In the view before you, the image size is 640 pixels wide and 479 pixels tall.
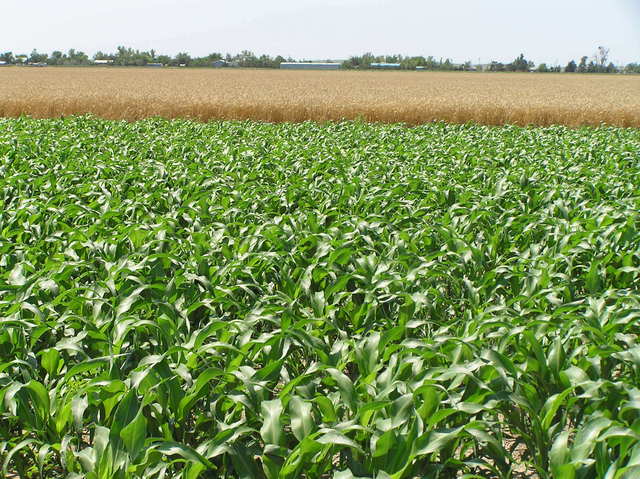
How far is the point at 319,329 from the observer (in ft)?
12.2

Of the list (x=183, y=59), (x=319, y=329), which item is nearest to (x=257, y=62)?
(x=183, y=59)

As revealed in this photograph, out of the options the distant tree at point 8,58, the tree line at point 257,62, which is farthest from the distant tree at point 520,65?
the distant tree at point 8,58

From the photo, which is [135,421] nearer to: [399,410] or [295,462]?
[295,462]

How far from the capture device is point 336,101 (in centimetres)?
2714

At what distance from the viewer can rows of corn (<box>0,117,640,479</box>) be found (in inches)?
96.4

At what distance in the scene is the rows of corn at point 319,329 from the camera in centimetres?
245

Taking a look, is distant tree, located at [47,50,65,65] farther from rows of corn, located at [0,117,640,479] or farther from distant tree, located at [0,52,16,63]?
rows of corn, located at [0,117,640,479]

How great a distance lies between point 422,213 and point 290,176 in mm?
2838

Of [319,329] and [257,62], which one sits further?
[257,62]

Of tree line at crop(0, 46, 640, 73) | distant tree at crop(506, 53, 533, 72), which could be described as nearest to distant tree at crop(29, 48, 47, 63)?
tree line at crop(0, 46, 640, 73)

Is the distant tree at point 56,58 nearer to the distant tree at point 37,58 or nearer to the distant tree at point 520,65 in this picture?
the distant tree at point 37,58

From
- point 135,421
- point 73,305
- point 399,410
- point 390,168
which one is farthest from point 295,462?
point 390,168

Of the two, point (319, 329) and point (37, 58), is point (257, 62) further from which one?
point (319, 329)

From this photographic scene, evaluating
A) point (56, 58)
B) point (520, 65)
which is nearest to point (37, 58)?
point (56, 58)
